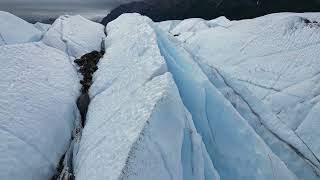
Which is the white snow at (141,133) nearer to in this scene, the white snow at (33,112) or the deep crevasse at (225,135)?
the white snow at (33,112)

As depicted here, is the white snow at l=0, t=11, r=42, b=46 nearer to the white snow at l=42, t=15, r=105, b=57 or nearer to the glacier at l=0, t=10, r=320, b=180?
the white snow at l=42, t=15, r=105, b=57

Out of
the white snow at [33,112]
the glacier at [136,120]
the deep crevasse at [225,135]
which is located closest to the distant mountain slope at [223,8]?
the glacier at [136,120]

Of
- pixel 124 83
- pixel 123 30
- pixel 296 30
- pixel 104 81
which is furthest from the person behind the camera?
pixel 296 30

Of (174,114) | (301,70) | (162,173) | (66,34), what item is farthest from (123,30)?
(301,70)

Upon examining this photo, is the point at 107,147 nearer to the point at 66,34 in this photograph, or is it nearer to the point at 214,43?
the point at 66,34

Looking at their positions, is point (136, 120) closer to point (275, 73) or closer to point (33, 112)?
point (33, 112)

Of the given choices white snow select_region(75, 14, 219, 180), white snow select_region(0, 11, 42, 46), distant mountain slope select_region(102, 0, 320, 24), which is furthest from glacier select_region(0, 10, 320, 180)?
distant mountain slope select_region(102, 0, 320, 24)

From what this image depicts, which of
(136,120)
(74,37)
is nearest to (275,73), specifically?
(74,37)
